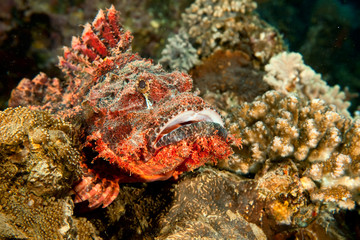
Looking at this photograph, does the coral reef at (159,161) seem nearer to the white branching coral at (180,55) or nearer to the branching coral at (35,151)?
the branching coral at (35,151)

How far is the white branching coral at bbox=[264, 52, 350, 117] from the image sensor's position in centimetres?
527

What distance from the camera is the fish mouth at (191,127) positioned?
7.59ft

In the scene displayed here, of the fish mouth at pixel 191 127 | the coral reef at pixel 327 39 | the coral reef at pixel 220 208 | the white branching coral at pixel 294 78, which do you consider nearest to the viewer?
the fish mouth at pixel 191 127

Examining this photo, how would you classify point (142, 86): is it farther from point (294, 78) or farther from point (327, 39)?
point (327, 39)

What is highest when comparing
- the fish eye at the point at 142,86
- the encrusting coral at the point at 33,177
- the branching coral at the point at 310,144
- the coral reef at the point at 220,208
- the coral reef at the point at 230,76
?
the coral reef at the point at 230,76

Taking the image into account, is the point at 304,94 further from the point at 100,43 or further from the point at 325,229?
A: the point at 100,43

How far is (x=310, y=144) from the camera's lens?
11.0ft

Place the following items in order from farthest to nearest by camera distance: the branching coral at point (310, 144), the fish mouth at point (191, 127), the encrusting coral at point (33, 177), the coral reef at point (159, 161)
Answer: the branching coral at point (310, 144)
the fish mouth at point (191, 127)
the coral reef at point (159, 161)
the encrusting coral at point (33, 177)

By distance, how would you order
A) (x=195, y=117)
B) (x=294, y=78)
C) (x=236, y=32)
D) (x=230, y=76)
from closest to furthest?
(x=195, y=117), (x=294, y=78), (x=230, y=76), (x=236, y=32)

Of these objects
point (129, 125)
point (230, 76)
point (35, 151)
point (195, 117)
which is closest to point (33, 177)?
point (35, 151)

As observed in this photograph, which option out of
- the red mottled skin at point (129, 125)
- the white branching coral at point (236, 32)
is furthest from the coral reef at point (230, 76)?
the red mottled skin at point (129, 125)

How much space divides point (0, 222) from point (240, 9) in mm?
5962

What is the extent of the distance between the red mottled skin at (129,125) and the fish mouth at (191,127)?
3 centimetres

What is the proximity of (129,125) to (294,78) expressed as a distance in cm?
422
